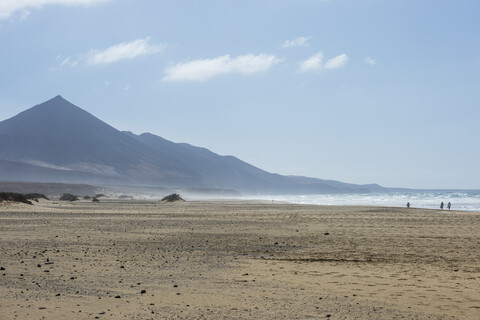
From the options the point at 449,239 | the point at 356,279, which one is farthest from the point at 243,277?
the point at 449,239

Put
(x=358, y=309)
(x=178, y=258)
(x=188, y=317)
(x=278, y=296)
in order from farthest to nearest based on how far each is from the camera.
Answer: (x=178, y=258)
(x=278, y=296)
(x=358, y=309)
(x=188, y=317)

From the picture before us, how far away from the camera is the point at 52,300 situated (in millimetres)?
8688

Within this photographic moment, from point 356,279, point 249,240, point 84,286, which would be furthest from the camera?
point 249,240

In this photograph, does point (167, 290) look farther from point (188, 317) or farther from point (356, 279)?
point (356, 279)

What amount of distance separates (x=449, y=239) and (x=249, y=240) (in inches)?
327

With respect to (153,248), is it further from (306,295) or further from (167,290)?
(306,295)

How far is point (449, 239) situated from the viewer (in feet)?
64.2

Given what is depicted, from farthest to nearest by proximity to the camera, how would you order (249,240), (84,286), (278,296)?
(249,240), (84,286), (278,296)

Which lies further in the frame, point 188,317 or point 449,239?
point 449,239

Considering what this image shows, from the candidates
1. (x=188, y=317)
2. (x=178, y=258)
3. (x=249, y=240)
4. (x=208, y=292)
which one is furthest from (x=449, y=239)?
(x=188, y=317)

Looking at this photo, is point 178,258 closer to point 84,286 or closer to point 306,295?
point 84,286

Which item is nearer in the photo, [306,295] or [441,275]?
[306,295]

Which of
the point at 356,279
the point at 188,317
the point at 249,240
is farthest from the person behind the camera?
the point at 249,240

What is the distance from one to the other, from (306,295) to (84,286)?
459cm
